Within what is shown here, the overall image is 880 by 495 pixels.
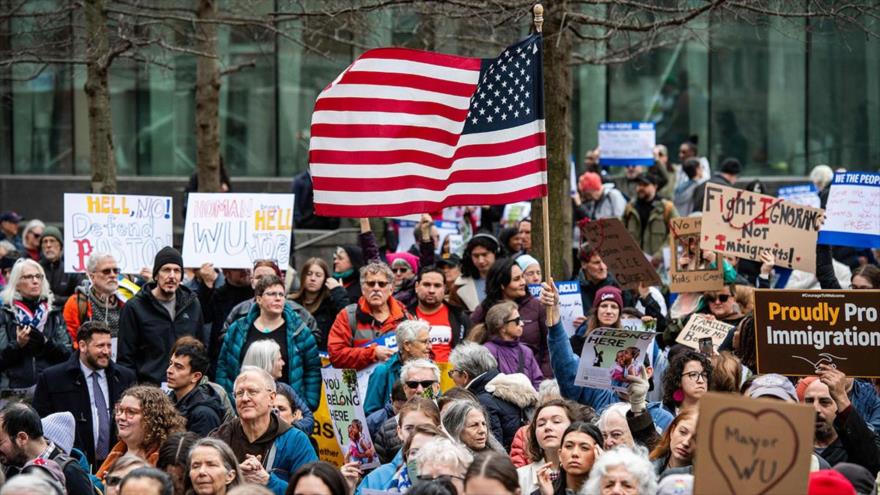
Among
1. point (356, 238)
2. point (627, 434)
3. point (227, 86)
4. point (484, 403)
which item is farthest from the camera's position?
point (227, 86)

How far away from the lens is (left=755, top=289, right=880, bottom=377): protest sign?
918 centimetres

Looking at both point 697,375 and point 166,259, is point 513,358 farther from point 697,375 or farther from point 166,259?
point 166,259

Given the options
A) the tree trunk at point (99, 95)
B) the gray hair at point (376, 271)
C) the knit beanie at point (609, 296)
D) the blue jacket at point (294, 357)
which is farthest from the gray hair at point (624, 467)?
the tree trunk at point (99, 95)

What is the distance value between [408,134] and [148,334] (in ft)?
8.46

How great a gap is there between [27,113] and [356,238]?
7.97 meters

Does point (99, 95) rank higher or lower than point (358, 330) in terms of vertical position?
higher

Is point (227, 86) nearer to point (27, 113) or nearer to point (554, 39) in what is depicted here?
point (27, 113)

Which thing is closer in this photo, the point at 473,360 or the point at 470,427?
the point at 470,427

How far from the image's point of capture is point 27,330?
1252 centimetres

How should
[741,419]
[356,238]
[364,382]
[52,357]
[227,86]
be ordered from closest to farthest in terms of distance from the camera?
[741,419] → [364,382] → [52,357] → [356,238] → [227,86]

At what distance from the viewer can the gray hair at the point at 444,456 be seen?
781 centimetres

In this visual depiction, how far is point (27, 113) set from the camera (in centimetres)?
2636

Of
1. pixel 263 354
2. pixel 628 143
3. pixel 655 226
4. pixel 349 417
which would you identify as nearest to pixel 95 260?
pixel 263 354

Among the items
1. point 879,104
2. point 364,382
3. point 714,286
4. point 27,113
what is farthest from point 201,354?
point 879,104
